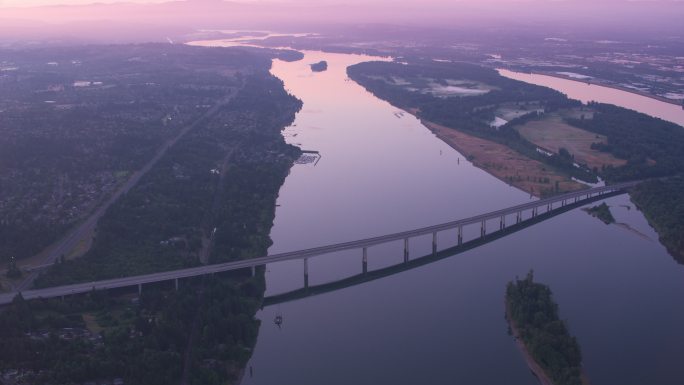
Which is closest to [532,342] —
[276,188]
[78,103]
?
[276,188]

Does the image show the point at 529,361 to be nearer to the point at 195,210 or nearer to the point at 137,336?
the point at 137,336

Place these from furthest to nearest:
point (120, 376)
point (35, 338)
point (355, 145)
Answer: point (355, 145), point (35, 338), point (120, 376)

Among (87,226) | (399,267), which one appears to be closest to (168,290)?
(87,226)

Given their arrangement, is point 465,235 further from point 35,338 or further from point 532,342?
point 35,338

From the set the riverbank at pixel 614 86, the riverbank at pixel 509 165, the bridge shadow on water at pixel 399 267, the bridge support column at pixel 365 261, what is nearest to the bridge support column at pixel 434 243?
the bridge shadow on water at pixel 399 267

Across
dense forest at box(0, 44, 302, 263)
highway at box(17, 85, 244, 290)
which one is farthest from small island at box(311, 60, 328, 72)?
highway at box(17, 85, 244, 290)

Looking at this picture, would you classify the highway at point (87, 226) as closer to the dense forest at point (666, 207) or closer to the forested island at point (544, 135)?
the forested island at point (544, 135)

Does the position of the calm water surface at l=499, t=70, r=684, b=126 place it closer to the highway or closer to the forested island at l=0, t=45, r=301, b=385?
the forested island at l=0, t=45, r=301, b=385
